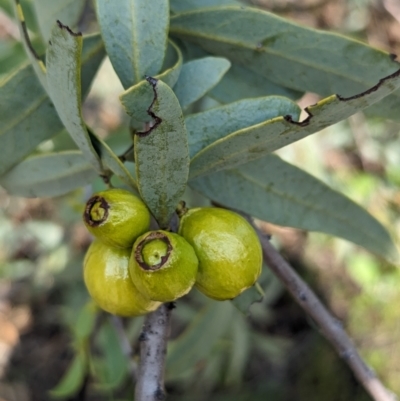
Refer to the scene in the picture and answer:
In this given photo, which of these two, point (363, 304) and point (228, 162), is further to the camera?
point (363, 304)

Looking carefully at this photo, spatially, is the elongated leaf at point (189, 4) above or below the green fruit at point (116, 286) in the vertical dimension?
above

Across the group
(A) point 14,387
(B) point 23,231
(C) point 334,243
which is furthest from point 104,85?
(A) point 14,387

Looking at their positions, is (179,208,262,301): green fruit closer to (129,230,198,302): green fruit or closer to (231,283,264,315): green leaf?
(129,230,198,302): green fruit

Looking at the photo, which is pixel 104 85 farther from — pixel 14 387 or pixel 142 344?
pixel 142 344

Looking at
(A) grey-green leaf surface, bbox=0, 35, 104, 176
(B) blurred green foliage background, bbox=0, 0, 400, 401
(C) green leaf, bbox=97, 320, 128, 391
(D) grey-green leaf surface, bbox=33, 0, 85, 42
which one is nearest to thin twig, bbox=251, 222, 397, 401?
(A) grey-green leaf surface, bbox=0, 35, 104, 176

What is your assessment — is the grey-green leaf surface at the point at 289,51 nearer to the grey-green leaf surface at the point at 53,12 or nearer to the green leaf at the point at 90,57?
the green leaf at the point at 90,57

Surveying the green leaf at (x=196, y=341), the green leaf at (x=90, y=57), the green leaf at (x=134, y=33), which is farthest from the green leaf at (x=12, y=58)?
the green leaf at (x=196, y=341)

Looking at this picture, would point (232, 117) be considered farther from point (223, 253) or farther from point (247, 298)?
point (247, 298)
